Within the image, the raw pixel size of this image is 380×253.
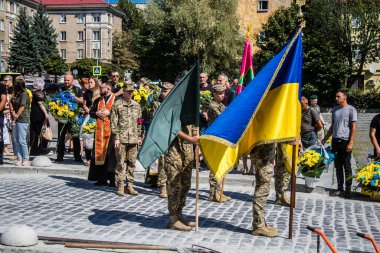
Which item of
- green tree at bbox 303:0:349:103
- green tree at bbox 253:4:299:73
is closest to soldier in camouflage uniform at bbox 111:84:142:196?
green tree at bbox 303:0:349:103

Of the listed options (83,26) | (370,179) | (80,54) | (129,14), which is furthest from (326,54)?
(129,14)

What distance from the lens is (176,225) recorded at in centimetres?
848

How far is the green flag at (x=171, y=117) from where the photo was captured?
8195 millimetres

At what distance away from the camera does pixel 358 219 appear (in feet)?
32.1

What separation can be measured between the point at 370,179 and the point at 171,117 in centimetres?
481

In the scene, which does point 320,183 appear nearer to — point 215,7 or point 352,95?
point 352,95

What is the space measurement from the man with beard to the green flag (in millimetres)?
4329

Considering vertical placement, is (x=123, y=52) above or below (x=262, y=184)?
above

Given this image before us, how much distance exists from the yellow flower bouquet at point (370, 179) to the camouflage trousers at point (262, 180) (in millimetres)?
3771

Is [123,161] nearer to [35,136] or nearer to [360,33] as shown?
[35,136]

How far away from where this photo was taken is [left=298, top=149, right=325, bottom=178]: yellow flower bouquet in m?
12.0

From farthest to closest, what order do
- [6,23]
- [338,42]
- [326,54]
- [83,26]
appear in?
[83,26], [6,23], [338,42], [326,54]

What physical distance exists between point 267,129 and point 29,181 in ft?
21.7

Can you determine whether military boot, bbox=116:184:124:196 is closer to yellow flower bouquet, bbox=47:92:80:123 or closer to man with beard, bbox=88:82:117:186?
man with beard, bbox=88:82:117:186
